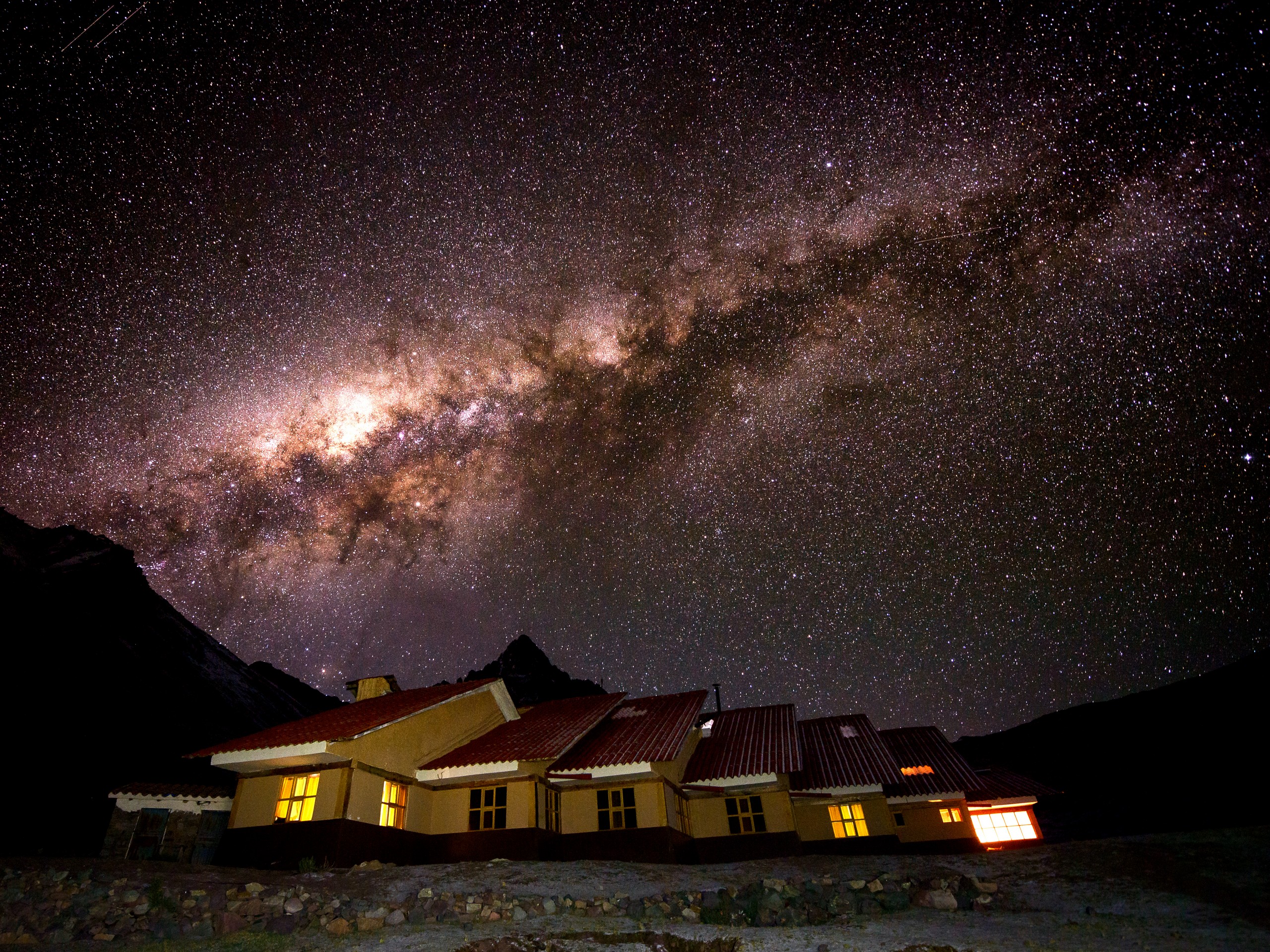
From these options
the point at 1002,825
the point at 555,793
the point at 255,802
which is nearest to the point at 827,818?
the point at 1002,825

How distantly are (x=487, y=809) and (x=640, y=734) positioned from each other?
206 inches

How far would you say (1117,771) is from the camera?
2461 inches

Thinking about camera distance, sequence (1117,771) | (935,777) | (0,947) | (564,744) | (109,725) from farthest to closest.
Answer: (1117,771) < (109,725) < (935,777) < (564,744) < (0,947)

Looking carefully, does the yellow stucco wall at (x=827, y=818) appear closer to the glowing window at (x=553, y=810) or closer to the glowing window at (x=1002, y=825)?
the glowing window at (x=1002, y=825)

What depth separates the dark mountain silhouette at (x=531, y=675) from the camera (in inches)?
2916

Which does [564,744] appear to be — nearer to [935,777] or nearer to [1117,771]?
[935,777]

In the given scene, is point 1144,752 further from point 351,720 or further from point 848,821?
point 351,720

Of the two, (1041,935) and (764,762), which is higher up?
(764,762)

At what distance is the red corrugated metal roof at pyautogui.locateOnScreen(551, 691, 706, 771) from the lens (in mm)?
18078

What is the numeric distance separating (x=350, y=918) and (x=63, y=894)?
4.55 m

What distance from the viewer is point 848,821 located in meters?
21.0

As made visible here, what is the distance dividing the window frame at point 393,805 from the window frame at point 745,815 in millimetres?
9671

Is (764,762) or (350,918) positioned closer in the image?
(350,918)

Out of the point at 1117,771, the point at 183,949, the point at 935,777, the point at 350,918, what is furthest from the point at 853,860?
the point at 1117,771
